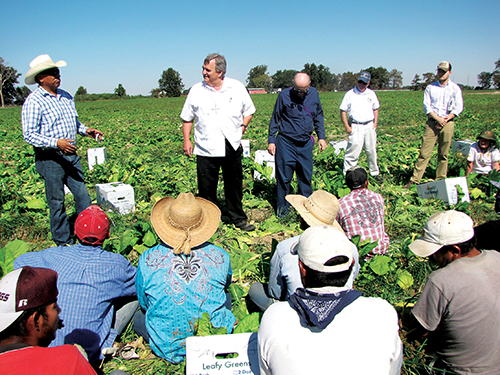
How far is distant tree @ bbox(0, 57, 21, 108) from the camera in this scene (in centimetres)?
7362

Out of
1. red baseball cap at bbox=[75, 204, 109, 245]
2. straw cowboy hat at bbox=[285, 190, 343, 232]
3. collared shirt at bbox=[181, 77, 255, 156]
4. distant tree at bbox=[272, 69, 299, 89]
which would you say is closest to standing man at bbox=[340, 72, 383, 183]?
collared shirt at bbox=[181, 77, 255, 156]

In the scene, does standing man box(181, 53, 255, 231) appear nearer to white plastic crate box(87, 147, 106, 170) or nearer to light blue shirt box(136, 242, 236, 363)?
light blue shirt box(136, 242, 236, 363)

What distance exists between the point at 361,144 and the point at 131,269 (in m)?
5.02

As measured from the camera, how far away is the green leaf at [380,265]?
3.10 meters

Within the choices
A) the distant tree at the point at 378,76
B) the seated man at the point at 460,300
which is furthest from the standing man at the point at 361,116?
the distant tree at the point at 378,76

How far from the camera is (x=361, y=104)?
20.3 feet

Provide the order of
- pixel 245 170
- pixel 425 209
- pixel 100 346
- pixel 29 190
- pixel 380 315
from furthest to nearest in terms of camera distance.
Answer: pixel 245 170 < pixel 29 190 < pixel 425 209 < pixel 100 346 < pixel 380 315

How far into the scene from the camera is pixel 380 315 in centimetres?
146

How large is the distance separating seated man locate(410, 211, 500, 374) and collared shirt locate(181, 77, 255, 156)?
2.76m

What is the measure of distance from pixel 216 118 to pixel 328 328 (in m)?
3.29

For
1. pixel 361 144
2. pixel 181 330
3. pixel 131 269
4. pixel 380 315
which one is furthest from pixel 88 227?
pixel 361 144

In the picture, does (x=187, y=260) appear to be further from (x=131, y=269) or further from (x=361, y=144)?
(x=361, y=144)

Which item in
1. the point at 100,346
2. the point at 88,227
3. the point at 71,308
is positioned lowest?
the point at 100,346

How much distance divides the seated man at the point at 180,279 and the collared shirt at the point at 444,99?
5212 millimetres
